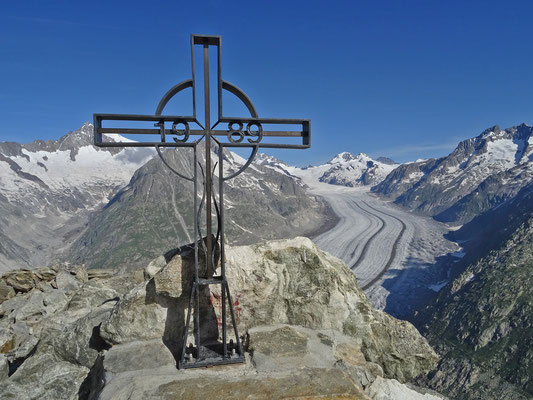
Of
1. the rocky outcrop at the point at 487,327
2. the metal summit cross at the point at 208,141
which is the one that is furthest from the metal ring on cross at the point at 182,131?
the rocky outcrop at the point at 487,327

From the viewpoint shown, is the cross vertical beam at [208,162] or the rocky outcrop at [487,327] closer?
the cross vertical beam at [208,162]

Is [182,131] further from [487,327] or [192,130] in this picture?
[487,327]

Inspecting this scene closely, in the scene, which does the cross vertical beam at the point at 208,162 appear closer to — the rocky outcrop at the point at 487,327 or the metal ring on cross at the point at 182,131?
the metal ring on cross at the point at 182,131

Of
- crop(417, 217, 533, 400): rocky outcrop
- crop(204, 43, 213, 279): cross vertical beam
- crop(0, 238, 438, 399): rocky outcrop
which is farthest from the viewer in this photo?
crop(417, 217, 533, 400): rocky outcrop

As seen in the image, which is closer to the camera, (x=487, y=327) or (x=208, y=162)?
(x=208, y=162)

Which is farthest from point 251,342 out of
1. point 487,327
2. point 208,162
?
point 487,327

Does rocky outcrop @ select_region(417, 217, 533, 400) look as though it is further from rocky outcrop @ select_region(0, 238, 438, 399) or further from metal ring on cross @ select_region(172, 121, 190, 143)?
metal ring on cross @ select_region(172, 121, 190, 143)

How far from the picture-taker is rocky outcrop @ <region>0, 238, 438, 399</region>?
782 centimetres

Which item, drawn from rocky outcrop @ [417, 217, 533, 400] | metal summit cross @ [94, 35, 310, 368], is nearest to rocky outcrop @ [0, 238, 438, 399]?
metal summit cross @ [94, 35, 310, 368]

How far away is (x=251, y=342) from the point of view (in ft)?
31.0

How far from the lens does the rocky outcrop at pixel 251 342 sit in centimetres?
782

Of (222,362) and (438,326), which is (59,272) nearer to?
(222,362)

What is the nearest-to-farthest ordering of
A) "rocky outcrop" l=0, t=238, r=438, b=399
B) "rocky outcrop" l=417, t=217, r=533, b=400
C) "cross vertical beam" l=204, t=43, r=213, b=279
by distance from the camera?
"rocky outcrop" l=0, t=238, r=438, b=399 < "cross vertical beam" l=204, t=43, r=213, b=279 < "rocky outcrop" l=417, t=217, r=533, b=400

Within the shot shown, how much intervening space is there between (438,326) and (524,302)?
28.3 meters
